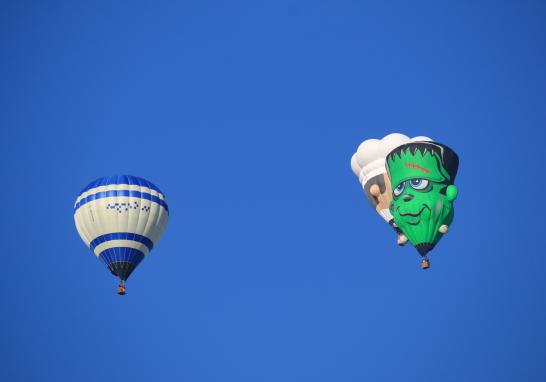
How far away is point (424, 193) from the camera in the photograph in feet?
117

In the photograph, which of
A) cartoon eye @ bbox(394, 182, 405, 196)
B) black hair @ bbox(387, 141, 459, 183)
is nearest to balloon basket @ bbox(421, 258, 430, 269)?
cartoon eye @ bbox(394, 182, 405, 196)

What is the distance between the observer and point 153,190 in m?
38.4

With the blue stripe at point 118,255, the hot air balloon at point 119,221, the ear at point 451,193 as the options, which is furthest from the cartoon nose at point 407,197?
the blue stripe at point 118,255

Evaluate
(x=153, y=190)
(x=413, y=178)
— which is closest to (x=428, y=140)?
(x=413, y=178)

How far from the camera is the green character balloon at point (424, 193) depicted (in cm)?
3572

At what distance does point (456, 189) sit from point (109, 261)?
10.0m

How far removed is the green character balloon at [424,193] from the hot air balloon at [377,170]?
77.0 inches

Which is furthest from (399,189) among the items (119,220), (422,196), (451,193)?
(119,220)

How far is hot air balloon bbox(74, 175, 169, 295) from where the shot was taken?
3722 centimetres

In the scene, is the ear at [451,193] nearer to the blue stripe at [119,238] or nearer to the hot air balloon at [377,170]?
the hot air balloon at [377,170]

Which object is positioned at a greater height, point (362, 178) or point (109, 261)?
point (362, 178)

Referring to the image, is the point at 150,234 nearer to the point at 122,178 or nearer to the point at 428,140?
the point at 122,178

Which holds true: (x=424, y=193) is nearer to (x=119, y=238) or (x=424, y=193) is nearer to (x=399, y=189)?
(x=399, y=189)

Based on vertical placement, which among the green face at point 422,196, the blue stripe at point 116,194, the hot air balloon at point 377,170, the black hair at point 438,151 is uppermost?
the hot air balloon at point 377,170
